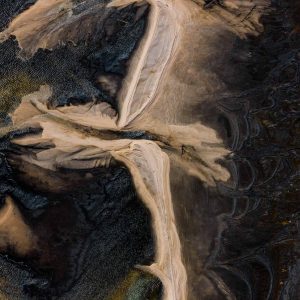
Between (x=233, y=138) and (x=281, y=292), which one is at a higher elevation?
(x=233, y=138)

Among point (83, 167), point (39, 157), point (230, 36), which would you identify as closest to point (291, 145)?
point (230, 36)

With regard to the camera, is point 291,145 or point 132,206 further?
point 291,145

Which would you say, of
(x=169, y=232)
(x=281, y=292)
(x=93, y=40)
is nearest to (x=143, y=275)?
(x=169, y=232)

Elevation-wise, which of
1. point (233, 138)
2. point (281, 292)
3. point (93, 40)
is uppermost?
point (93, 40)

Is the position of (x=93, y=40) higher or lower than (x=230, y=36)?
higher

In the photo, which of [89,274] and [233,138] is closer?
[89,274]

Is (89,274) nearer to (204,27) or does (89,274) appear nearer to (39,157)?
(39,157)

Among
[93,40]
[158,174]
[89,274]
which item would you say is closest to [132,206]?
[158,174]

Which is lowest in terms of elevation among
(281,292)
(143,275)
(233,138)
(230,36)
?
(281,292)

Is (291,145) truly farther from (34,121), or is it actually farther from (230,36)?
(34,121)
